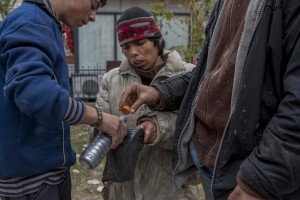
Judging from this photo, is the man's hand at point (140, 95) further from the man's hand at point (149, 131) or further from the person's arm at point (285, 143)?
the person's arm at point (285, 143)

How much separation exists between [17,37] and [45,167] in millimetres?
677

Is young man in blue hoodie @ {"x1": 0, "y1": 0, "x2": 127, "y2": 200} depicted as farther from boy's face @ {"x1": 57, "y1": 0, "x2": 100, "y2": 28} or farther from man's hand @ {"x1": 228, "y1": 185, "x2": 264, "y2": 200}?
man's hand @ {"x1": 228, "y1": 185, "x2": 264, "y2": 200}

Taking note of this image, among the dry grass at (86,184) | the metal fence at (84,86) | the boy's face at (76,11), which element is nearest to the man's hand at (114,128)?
the boy's face at (76,11)

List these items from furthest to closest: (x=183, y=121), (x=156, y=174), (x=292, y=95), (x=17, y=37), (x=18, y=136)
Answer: (x=156, y=174) → (x=183, y=121) → (x=18, y=136) → (x=17, y=37) → (x=292, y=95)

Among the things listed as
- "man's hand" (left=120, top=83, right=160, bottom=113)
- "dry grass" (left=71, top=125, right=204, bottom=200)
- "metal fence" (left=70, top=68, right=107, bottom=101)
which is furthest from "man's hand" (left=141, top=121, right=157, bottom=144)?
"metal fence" (left=70, top=68, right=107, bottom=101)

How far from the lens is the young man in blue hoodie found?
159 centimetres

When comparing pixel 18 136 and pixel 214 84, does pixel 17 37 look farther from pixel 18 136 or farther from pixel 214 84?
pixel 214 84

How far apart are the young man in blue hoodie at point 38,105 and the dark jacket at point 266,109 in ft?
2.21

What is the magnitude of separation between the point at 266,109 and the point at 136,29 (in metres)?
1.23

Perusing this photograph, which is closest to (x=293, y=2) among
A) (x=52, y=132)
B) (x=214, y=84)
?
(x=214, y=84)

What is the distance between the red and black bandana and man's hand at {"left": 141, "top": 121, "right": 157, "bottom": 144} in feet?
1.99

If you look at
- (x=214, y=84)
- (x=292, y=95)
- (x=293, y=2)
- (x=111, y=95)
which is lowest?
(x=111, y=95)

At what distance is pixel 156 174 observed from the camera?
95.0 inches

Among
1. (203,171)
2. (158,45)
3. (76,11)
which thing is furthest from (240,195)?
(158,45)
